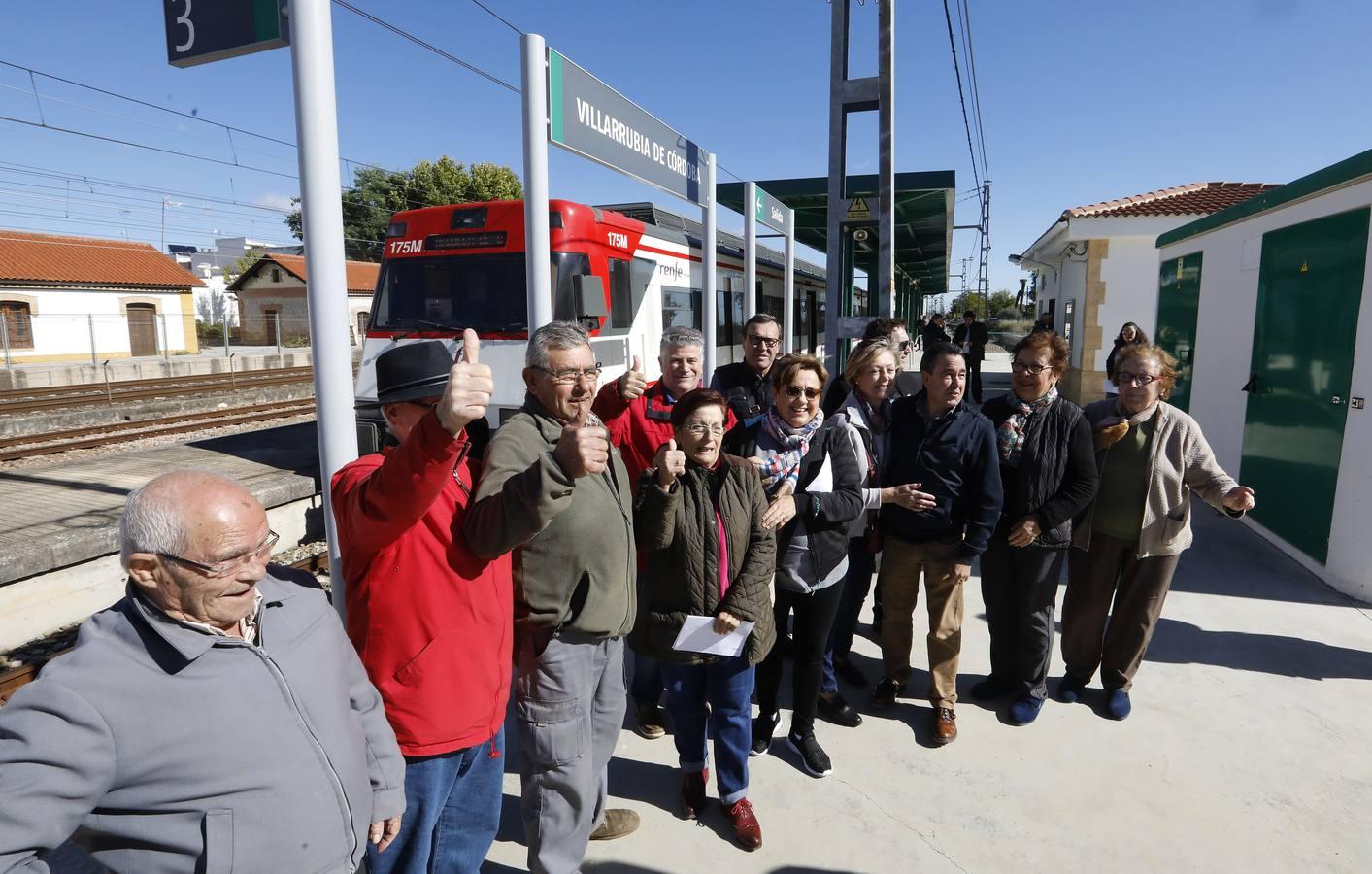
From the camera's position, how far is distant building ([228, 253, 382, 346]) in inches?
1506

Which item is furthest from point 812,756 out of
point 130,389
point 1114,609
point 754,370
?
point 130,389

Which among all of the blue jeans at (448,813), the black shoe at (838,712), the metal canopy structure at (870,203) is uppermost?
the metal canopy structure at (870,203)

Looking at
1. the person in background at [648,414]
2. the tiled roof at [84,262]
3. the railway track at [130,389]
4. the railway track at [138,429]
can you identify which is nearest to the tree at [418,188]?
the tiled roof at [84,262]

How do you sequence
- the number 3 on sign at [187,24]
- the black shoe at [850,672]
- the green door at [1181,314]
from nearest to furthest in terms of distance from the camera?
the number 3 on sign at [187,24] < the black shoe at [850,672] < the green door at [1181,314]

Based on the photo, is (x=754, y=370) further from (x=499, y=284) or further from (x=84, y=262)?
(x=84, y=262)

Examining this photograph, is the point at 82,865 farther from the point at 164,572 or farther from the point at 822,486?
the point at 822,486

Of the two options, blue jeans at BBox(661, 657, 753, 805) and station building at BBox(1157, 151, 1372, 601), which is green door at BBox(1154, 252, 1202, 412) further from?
blue jeans at BBox(661, 657, 753, 805)

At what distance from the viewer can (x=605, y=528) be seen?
2.32 meters

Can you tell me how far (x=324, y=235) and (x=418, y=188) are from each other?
1588 inches

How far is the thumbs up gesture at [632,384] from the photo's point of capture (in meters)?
3.33

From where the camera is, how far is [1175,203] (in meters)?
13.9

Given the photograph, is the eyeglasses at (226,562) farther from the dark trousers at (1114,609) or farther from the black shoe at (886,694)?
the dark trousers at (1114,609)

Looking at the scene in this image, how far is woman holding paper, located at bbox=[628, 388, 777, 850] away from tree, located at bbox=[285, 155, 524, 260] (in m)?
36.2

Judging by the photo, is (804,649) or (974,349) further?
(974,349)
